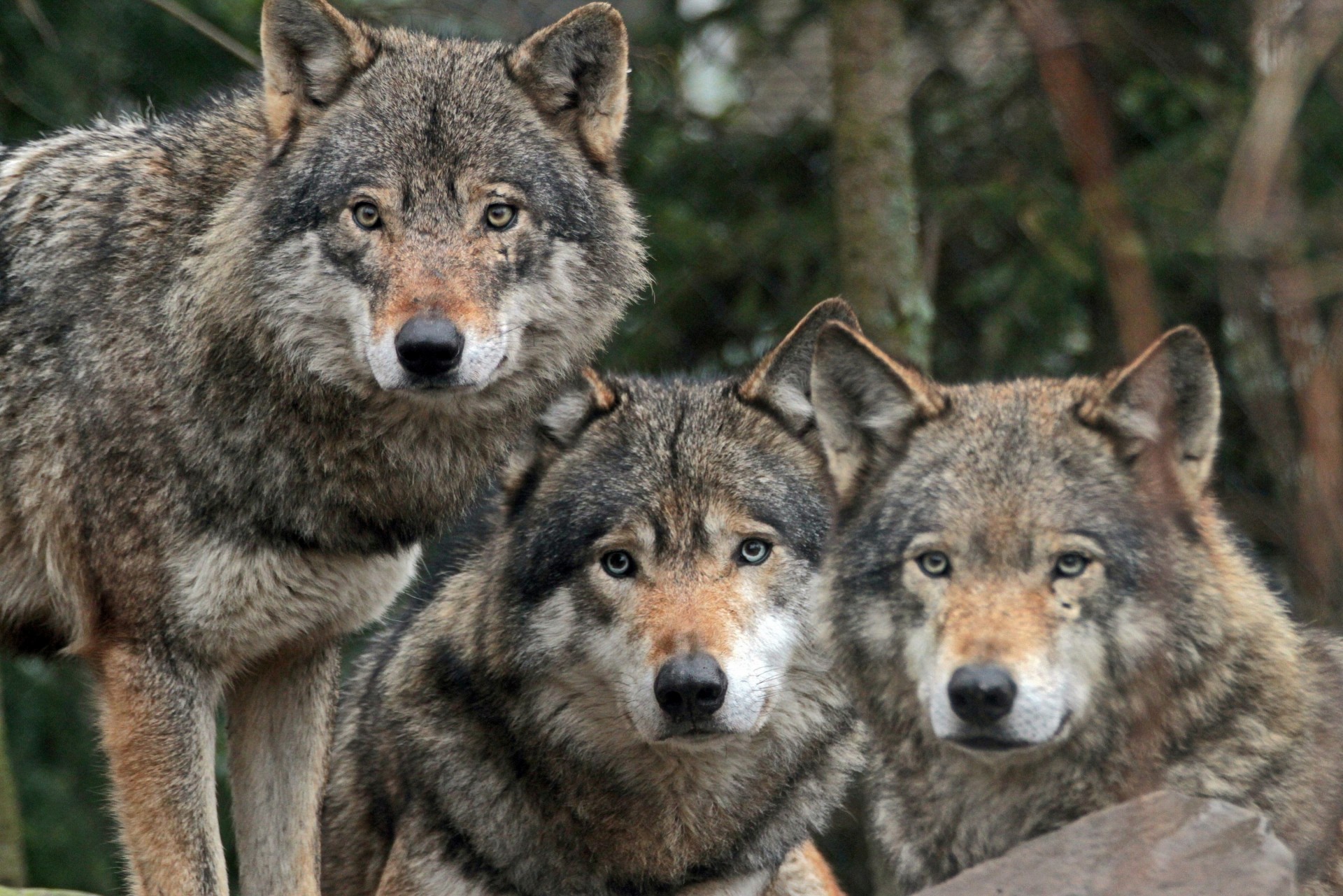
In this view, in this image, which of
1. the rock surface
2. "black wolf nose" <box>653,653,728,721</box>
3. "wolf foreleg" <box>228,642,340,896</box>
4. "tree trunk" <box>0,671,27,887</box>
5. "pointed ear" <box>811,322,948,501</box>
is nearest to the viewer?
the rock surface

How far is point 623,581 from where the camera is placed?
4.16 metres

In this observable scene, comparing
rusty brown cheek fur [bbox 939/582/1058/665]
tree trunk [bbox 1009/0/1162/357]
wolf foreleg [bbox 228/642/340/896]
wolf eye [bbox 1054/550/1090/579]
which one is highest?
tree trunk [bbox 1009/0/1162/357]

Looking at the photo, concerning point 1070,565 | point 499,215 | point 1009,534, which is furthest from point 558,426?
point 1070,565

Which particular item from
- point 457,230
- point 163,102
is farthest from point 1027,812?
point 163,102

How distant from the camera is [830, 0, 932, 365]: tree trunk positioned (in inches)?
232

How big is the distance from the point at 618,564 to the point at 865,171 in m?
2.45

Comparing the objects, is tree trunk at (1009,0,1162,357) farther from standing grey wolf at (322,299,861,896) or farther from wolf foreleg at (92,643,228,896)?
wolf foreleg at (92,643,228,896)

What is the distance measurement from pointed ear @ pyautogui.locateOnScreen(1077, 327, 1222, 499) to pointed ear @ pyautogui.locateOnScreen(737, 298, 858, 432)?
1184 millimetres

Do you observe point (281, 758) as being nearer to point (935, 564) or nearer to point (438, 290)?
point (438, 290)

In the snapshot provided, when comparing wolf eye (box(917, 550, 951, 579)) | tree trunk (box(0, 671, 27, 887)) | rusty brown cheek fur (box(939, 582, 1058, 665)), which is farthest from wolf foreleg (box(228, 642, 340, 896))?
rusty brown cheek fur (box(939, 582, 1058, 665))

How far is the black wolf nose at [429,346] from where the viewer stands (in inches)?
153

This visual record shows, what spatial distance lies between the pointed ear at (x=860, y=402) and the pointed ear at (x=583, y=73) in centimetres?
127

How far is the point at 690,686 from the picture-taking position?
12.4 feet

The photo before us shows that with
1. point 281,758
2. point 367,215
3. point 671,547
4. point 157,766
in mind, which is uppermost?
point 367,215
